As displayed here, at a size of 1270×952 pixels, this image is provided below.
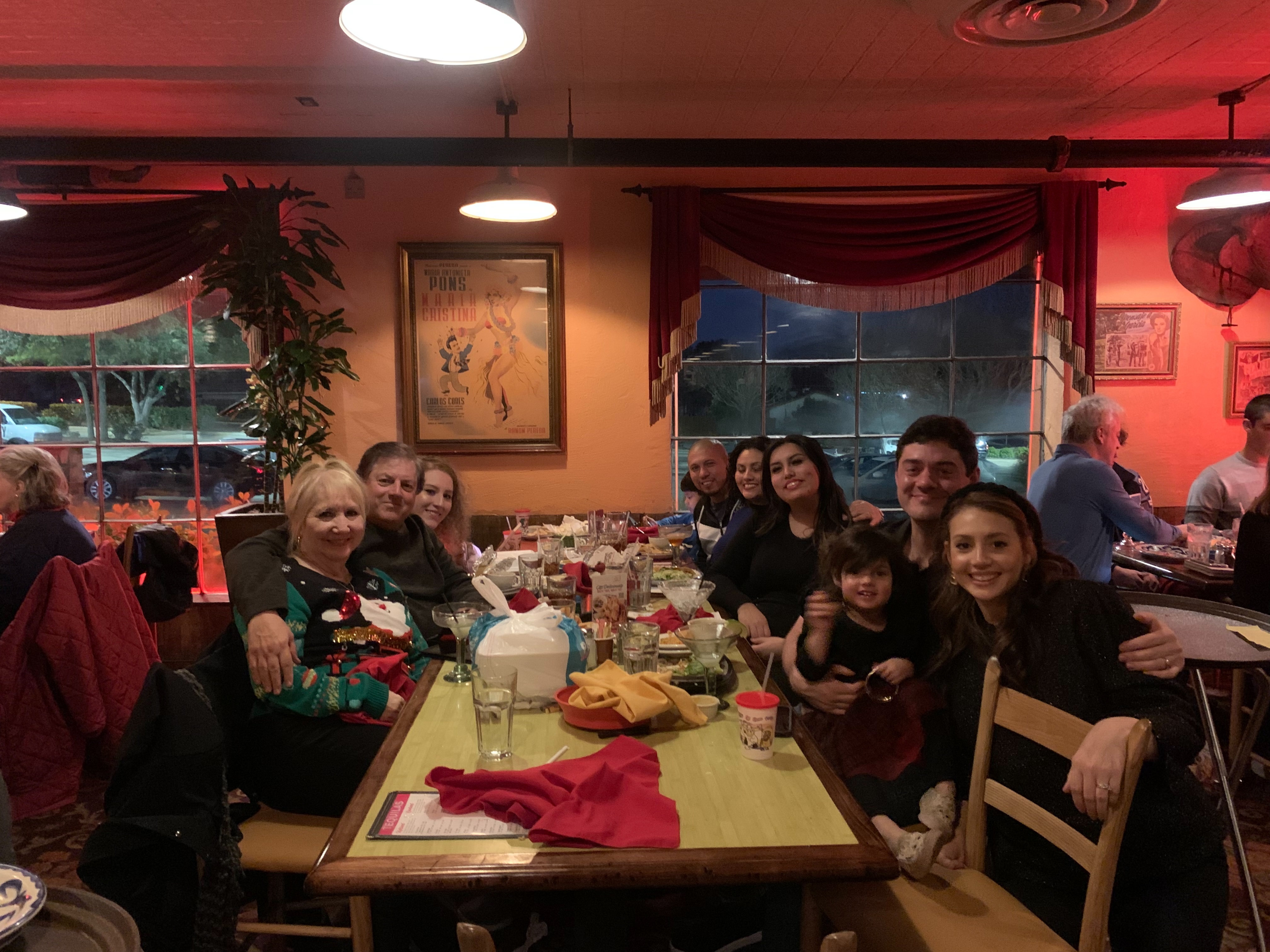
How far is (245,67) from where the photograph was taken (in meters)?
3.52

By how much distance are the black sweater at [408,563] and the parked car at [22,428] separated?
328cm

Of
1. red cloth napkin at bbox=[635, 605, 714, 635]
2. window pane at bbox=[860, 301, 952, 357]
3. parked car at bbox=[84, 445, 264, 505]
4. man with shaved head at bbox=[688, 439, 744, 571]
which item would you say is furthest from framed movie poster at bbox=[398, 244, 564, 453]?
window pane at bbox=[860, 301, 952, 357]

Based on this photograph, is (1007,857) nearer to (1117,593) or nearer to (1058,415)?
(1117,593)

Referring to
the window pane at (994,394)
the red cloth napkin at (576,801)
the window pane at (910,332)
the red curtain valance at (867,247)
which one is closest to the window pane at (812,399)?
the red curtain valance at (867,247)

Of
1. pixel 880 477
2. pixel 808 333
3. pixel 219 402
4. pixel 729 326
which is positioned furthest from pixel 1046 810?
pixel 808 333

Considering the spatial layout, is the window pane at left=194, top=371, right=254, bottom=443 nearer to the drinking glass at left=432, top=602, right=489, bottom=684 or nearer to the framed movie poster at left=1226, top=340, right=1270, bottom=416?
the drinking glass at left=432, top=602, right=489, bottom=684

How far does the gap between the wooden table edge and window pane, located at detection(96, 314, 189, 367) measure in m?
4.50

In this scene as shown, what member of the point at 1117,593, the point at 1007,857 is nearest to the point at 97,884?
the point at 1007,857

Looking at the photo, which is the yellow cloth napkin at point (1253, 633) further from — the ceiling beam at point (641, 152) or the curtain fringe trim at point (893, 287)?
the curtain fringe trim at point (893, 287)

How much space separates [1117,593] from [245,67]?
365 centimetres

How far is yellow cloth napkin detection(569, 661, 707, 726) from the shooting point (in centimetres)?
172

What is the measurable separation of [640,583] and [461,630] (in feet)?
1.96

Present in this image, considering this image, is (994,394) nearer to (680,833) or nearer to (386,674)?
(386,674)

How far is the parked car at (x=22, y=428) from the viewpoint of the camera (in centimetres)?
509
